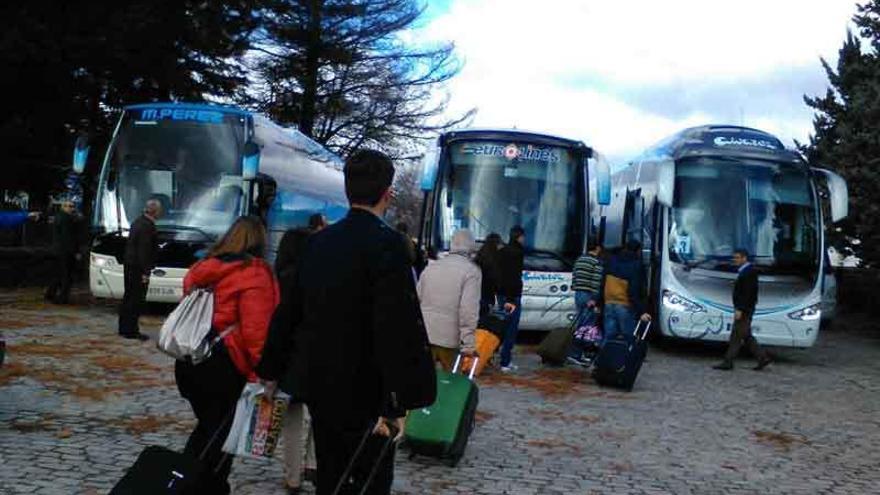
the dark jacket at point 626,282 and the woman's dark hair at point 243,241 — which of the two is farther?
the dark jacket at point 626,282

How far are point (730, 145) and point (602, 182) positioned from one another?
2.34m

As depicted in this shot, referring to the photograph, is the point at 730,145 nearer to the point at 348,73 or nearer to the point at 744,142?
the point at 744,142

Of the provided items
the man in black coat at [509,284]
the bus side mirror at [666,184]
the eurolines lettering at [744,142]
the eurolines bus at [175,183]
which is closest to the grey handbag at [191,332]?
the man in black coat at [509,284]

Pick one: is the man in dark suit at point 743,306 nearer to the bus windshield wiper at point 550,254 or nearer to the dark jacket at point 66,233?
the bus windshield wiper at point 550,254

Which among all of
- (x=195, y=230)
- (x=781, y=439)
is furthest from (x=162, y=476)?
(x=195, y=230)

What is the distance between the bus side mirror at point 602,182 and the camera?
1608 cm

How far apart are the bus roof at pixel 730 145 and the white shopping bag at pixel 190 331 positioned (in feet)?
40.5

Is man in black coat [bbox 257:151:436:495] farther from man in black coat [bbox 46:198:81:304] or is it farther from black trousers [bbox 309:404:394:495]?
man in black coat [bbox 46:198:81:304]

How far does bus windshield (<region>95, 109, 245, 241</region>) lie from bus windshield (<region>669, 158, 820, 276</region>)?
7424mm

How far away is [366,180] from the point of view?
13.1 ft

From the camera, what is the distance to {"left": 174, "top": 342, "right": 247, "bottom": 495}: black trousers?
5.20m

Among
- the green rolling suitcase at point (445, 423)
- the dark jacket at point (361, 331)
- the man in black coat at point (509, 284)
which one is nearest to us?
the dark jacket at point (361, 331)

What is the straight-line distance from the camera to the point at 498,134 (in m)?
16.6

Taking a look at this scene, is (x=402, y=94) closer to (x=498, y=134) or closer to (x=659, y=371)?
(x=498, y=134)
